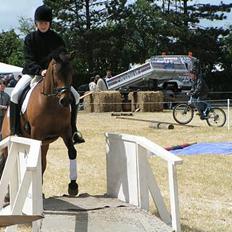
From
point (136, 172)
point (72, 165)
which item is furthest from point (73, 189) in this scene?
point (136, 172)

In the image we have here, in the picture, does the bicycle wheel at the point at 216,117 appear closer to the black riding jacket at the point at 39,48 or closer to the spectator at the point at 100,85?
the spectator at the point at 100,85

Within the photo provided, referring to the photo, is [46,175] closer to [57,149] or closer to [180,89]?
[57,149]

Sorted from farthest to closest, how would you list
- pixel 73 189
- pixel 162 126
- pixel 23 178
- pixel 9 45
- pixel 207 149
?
1. pixel 9 45
2. pixel 162 126
3. pixel 207 149
4. pixel 73 189
5. pixel 23 178

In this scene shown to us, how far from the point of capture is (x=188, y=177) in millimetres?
9477

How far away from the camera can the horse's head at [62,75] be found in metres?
7.01

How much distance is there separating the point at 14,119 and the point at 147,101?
20.9 meters

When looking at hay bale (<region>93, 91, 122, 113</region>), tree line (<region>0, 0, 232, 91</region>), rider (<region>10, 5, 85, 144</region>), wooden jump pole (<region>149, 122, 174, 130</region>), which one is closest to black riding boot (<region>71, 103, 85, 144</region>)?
rider (<region>10, 5, 85, 144</region>)

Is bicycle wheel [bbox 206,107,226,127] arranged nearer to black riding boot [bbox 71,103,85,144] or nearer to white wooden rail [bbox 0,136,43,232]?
black riding boot [bbox 71,103,85,144]

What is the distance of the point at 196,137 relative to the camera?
51.0ft

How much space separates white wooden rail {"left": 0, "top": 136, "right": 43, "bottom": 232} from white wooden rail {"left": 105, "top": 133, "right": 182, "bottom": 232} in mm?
1198

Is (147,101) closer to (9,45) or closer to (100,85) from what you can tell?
(100,85)

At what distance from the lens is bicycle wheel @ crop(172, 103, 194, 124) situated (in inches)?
749

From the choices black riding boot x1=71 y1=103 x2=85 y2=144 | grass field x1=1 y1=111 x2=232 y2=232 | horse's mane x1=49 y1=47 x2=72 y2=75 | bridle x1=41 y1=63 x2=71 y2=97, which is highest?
horse's mane x1=49 y1=47 x2=72 y2=75

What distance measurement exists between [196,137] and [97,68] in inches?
1161
